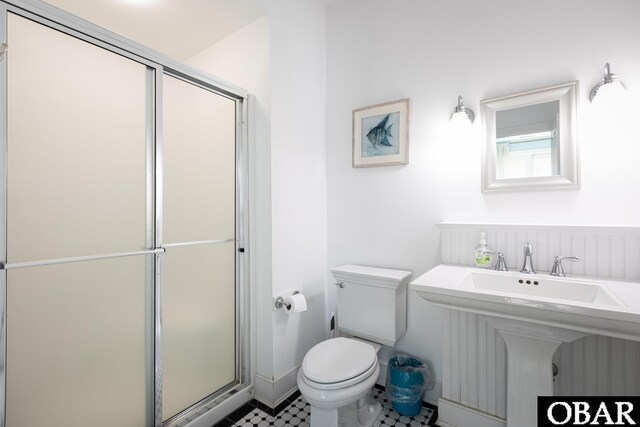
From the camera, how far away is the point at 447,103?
5.87ft

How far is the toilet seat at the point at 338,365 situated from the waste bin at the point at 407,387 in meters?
0.32

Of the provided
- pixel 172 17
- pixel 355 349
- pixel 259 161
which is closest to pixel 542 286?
pixel 355 349

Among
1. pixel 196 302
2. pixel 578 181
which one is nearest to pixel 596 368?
pixel 578 181

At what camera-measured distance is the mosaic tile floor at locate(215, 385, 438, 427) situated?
5.45 ft

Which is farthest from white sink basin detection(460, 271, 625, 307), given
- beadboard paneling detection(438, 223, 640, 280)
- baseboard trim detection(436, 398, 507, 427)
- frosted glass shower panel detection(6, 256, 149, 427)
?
frosted glass shower panel detection(6, 256, 149, 427)

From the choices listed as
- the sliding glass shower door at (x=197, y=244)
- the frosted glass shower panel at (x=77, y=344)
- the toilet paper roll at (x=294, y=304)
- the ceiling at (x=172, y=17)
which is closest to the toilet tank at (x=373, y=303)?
the toilet paper roll at (x=294, y=304)

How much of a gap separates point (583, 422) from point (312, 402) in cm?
120

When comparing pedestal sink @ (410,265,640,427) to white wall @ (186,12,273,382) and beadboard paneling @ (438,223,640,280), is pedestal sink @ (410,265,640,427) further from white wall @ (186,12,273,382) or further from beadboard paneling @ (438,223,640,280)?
white wall @ (186,12,273,382)

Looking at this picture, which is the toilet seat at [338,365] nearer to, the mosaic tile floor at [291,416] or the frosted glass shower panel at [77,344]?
the mosaic tile floor at [291,416]

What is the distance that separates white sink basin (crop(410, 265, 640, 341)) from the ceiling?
1905mm

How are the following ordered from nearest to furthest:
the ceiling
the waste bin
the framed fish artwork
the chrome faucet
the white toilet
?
1. the white toilet
2. the chrome faucet
3. the waste bin
4. the ceiling
5. the framed fish artwork

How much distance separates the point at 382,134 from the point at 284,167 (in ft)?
2.31

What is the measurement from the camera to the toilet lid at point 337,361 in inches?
55.2

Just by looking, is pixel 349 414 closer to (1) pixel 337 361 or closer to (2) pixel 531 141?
(1) pixel 337 361
